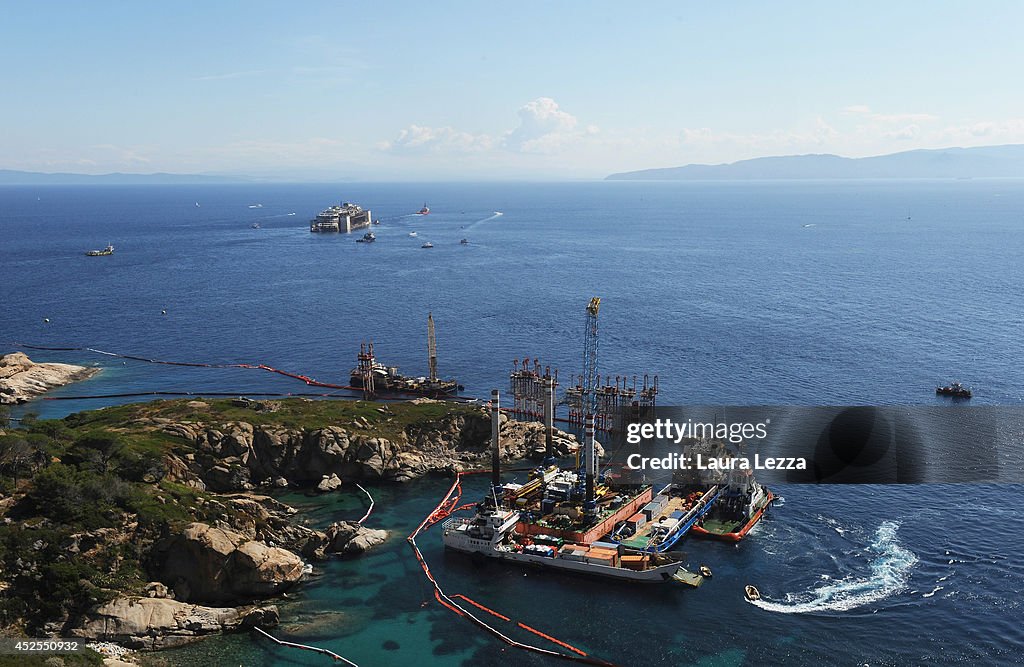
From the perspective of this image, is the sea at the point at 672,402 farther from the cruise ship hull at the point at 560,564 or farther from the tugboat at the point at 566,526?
the tugboat at the point at 566,526

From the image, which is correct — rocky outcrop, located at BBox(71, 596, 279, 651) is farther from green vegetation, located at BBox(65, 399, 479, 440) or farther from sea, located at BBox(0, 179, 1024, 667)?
green vegetation, located at BBox(65, 399, 479, 440)

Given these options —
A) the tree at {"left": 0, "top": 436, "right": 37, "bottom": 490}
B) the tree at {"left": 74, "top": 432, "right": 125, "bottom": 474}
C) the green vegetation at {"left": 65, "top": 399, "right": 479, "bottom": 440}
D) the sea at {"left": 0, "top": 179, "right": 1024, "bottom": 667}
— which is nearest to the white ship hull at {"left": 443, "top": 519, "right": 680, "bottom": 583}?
the sea at {"left": 0, "top": 179, "right": 1024, "bottom": 667}

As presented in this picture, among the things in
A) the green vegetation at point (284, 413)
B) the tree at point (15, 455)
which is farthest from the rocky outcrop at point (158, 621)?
the green vegetation at point (284, 413)

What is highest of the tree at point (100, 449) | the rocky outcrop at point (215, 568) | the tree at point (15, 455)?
the tree at point (15, 455)

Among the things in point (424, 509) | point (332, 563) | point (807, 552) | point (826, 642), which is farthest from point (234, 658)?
point (807, 552)

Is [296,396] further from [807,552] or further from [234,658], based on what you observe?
[807,552]

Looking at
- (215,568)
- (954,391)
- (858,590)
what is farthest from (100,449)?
(954,391)
